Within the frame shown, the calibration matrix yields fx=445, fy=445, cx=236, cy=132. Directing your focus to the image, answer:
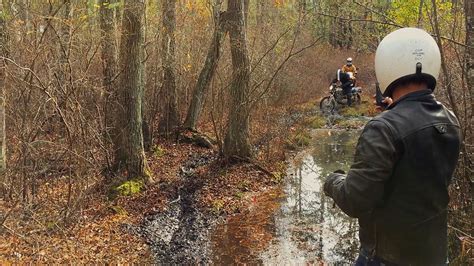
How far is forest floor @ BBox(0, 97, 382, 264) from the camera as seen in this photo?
5410 millimetres

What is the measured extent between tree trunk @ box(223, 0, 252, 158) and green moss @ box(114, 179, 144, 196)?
2.54 m

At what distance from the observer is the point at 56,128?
733 centimetres

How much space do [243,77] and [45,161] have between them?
15.2 ft

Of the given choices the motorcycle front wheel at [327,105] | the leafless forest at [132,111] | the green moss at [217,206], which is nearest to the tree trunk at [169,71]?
the leafless forest at [132,111]

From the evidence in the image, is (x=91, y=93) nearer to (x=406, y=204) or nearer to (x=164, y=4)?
(x=164, y=4)

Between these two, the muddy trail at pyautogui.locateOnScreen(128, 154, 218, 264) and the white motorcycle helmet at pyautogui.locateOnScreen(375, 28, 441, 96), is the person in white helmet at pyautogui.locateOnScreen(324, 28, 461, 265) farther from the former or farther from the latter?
the muddy trail at pyautogui.locateOnScreen(128, 154, 218, 264)

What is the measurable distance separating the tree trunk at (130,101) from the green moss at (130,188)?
6.1 inches

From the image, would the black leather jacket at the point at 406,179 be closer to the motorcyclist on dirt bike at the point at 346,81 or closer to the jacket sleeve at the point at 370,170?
the jacket sleeve at the point at 370,170

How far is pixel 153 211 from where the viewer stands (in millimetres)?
7574

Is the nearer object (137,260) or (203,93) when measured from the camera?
(137,260)

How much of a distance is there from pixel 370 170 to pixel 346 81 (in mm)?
17572

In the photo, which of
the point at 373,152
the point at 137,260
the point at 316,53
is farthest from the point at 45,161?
the point at 316,53

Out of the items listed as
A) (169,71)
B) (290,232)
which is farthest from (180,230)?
(169,71)

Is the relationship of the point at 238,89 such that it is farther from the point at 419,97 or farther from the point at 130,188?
the point at 419,97
